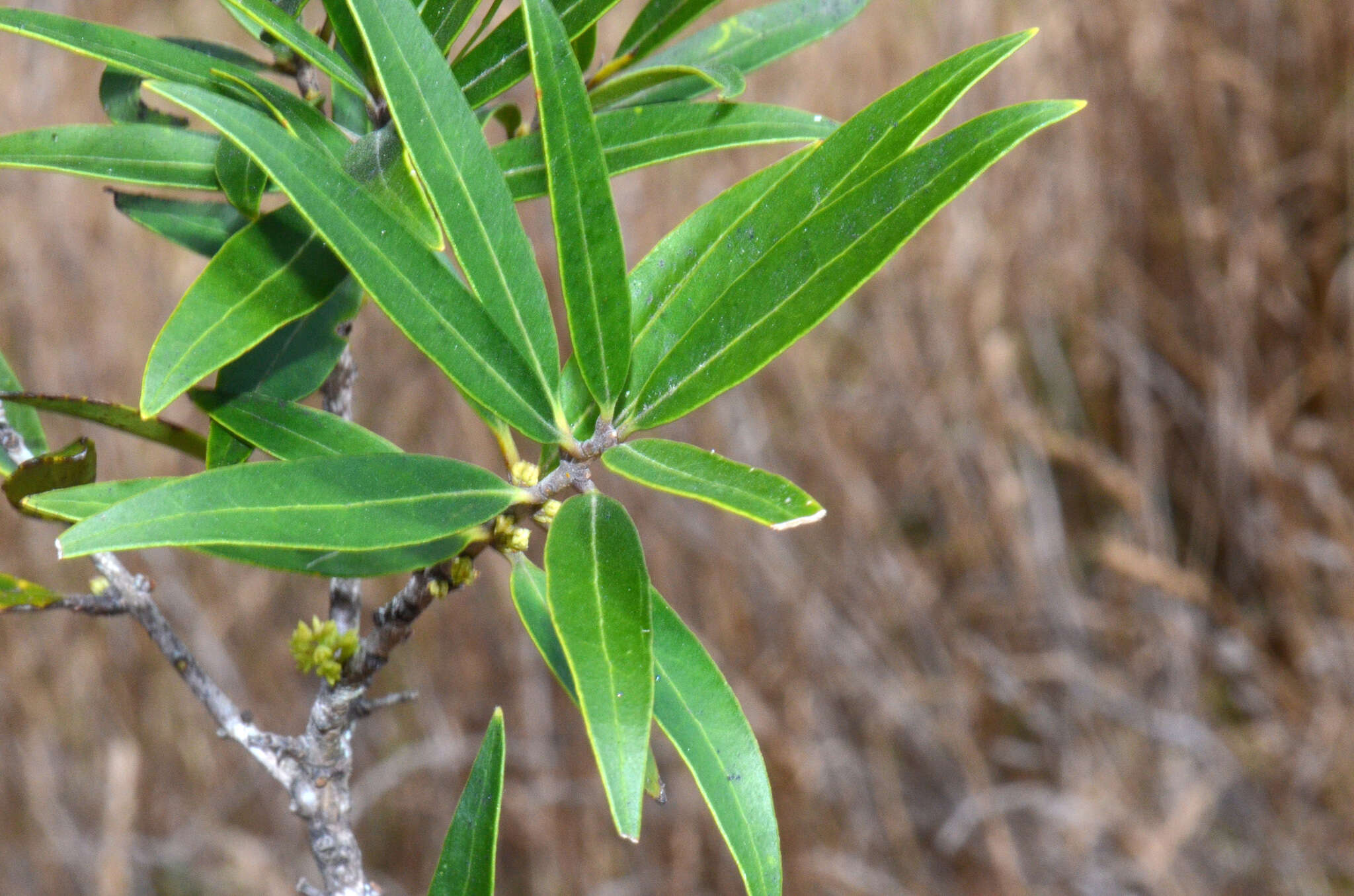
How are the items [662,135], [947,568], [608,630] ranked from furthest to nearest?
[947,568] → [662,135] → [608,630]

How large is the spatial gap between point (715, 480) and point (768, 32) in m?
0.30

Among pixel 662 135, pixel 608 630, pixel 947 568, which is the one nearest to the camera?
pixel 608 630

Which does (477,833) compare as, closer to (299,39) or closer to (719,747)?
(719,747)

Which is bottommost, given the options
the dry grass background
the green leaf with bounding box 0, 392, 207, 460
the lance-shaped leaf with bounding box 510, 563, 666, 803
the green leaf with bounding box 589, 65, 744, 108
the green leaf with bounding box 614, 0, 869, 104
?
the dry grass background

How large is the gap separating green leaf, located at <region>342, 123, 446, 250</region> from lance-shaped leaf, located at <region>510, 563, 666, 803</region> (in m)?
0.13

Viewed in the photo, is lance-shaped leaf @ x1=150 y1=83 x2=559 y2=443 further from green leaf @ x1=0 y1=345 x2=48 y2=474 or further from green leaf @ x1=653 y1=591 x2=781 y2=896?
green leaf @ x1=0 y1=345 x2=48 y2=474

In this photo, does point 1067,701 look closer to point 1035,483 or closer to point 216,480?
point 1035,483

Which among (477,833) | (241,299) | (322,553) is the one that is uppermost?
(241,299)

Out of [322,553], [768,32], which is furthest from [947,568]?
[322,553]

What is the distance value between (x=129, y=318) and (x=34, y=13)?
55.4 inches

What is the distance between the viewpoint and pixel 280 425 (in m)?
0.40

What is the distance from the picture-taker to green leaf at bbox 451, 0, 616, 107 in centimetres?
38

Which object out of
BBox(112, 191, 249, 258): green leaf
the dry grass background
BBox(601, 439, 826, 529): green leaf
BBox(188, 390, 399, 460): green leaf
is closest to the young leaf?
BBox(601, 439, 826, 529): green leaf

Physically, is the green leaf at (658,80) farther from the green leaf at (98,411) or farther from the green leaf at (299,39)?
the green leaf at (98,411)
